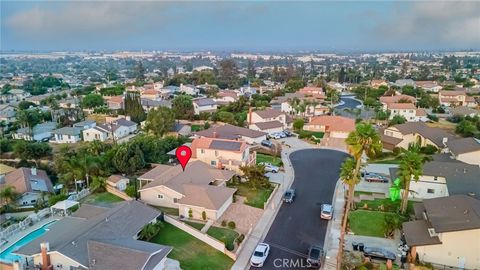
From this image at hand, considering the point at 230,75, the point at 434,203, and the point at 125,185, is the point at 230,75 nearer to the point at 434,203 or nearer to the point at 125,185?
the point at 125,185

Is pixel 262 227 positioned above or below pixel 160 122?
below

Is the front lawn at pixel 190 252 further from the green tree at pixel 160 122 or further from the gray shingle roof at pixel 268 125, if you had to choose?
the gray shingle roof at pixel 268 125

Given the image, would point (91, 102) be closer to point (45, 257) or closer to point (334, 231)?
point (45, 257)

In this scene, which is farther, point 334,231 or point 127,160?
point 127,160

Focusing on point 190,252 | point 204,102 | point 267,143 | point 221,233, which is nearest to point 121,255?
point 190,252

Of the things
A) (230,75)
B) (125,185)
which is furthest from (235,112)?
(230,75)

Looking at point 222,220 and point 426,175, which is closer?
point 222,220

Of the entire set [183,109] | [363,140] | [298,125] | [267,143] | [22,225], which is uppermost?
[363,140]
